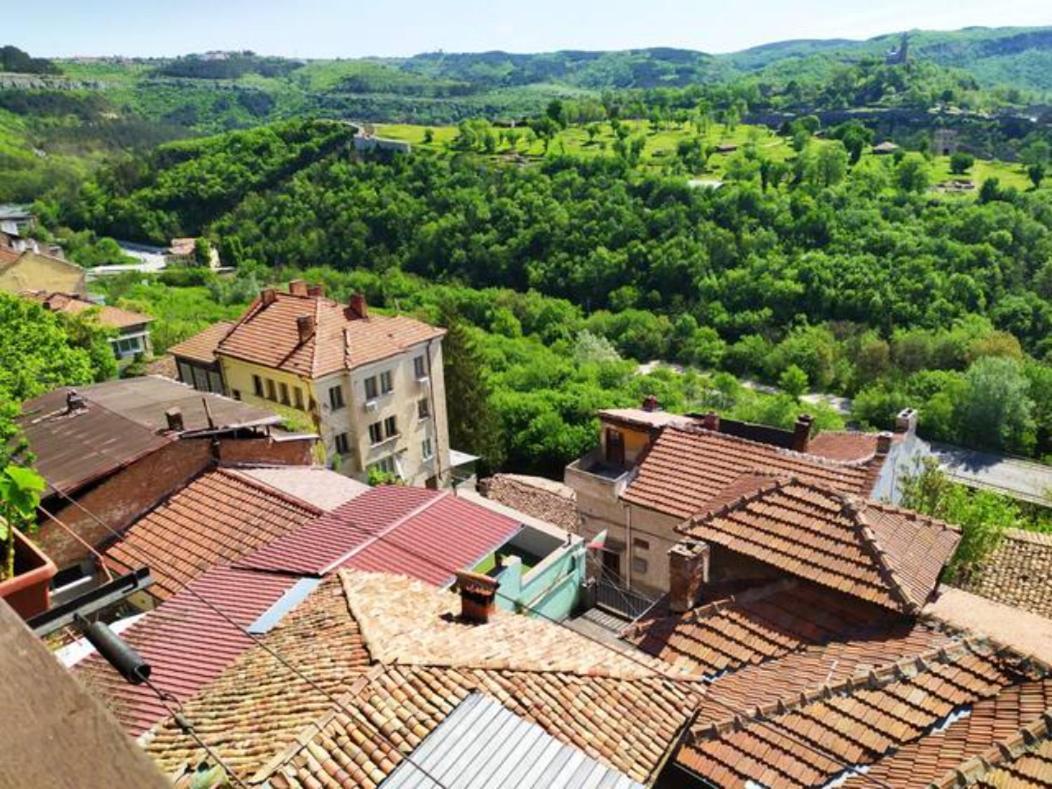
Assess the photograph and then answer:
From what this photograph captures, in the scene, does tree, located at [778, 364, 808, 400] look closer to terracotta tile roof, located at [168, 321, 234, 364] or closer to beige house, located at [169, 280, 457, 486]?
beige house, located at [169, 280, 457, 486]

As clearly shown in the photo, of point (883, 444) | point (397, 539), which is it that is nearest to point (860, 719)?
point (397, 539)

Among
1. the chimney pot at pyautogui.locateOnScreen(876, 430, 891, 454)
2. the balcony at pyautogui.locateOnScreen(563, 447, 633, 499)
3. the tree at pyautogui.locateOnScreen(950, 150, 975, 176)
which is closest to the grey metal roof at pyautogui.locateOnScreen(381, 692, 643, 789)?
the balcony at pyautogui.locateOnScreen(563, 447, 633, 499)

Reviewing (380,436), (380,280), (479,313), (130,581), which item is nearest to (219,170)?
(380,280)

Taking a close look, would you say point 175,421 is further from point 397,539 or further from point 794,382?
point 794,382

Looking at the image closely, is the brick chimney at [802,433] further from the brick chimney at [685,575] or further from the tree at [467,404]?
the tree at [467,404]

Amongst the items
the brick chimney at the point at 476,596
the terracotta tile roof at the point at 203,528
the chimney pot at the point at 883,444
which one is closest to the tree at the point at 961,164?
the chimney pot at the point at 883,444

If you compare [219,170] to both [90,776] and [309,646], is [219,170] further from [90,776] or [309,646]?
[90,776]
